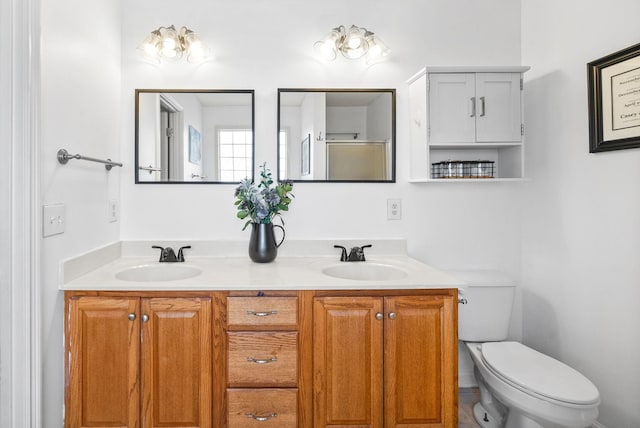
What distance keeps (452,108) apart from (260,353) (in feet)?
5.02

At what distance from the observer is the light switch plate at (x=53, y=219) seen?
4.65 ft

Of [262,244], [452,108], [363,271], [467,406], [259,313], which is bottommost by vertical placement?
[467,406]

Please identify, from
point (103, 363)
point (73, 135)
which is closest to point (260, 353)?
point (103, 363)

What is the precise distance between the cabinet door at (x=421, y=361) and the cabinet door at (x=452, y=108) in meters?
0.90

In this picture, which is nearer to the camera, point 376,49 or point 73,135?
point 73,135

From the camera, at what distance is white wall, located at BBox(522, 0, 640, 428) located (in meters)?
1.59

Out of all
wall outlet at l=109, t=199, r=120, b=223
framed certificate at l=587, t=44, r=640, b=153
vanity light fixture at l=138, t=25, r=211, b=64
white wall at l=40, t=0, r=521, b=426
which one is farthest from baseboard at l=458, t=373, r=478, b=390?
vanity light fixture at l=138, t=25, r=211, b=64

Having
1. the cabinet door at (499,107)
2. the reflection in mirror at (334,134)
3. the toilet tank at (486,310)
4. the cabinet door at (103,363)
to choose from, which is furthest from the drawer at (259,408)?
the cabinet door at (499,107)

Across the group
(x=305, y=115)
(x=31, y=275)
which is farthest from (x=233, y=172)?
(x=31, y=275)

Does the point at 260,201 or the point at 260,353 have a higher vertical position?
the point at 260,201

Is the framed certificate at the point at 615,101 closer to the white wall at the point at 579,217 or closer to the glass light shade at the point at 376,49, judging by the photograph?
Answer: the white wall at the point at 579,217

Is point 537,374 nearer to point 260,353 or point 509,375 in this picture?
point 509,375

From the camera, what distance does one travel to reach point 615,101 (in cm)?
162

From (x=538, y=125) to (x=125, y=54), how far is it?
2.35 metres
